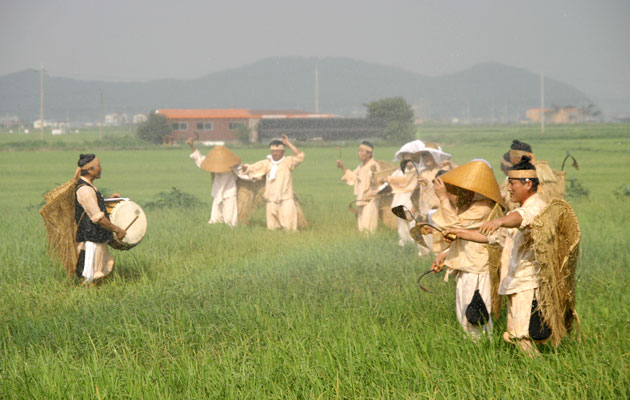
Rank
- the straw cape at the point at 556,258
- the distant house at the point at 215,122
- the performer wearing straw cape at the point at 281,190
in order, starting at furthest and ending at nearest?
the distant house at the point at 215,122 < the performer wearing straw cape at the point at 281,190 < the straw cape at the point at 556,258

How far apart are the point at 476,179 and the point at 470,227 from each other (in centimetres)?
35

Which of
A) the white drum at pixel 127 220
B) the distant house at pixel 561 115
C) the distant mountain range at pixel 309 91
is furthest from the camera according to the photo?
the distant mountain range at pixel 309 91

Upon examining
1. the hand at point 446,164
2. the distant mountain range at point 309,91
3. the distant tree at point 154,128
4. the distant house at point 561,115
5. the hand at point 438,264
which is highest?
the distant mountain range at point 309,91

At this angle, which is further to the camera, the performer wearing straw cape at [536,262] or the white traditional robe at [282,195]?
the white traditional robe at [282,195]

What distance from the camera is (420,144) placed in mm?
9398

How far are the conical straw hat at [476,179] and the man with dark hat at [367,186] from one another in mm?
6020

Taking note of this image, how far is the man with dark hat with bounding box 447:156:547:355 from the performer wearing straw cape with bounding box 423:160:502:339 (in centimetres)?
42

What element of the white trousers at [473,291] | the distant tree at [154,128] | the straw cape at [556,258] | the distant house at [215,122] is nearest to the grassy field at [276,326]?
the white trousers at [473,291]

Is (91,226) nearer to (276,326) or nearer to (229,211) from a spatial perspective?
(276,326)

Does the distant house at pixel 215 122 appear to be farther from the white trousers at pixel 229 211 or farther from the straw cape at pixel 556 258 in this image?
→ the straw cape at pixel 556 258

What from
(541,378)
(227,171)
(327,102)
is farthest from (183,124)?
(327,102)

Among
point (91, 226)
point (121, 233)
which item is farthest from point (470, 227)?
point (91, 226)

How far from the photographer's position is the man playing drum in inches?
291

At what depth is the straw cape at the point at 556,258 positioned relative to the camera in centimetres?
452
